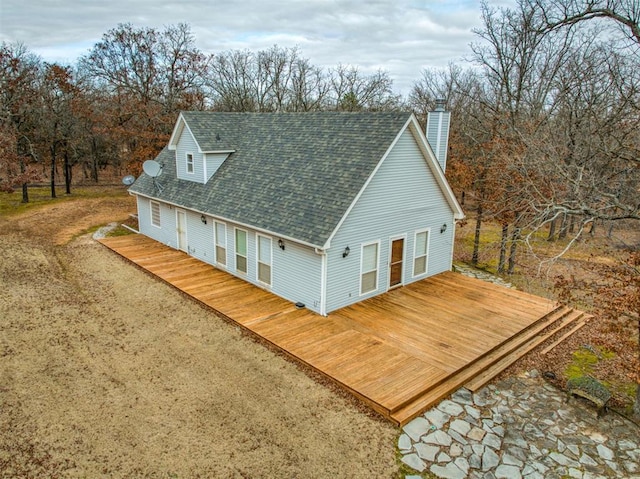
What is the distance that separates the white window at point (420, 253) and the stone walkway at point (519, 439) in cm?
603

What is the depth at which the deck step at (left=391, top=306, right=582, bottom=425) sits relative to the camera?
25.8 ft

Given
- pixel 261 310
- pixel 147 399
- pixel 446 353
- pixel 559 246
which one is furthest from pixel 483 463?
pixel 559 246

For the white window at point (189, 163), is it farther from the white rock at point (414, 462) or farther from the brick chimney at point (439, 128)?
the white rock at point (414, 462)

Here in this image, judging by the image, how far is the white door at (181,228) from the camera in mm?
17027

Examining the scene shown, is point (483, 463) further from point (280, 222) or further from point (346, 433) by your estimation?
point (280, 222)

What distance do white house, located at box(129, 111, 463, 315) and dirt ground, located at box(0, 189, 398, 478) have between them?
2.59 meters

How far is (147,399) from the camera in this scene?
26.4 ft

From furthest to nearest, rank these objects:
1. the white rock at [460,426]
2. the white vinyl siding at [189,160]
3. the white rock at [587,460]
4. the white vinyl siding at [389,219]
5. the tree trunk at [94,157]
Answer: the tree trunk at [94,157] < the white vinyl siding at [189,160] < the white vinyl siding at [389,219] < the white rock at [460,426] < the white rock at [587,460]

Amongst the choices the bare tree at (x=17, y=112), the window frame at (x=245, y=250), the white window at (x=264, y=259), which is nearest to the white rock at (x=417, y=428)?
the white window at (x=264, y=259)

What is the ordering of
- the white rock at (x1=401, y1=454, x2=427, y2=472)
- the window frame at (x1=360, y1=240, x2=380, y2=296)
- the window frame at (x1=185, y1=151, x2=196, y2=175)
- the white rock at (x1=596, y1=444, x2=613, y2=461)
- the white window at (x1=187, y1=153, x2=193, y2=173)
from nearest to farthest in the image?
the white rock at (x1=401, y1=454, x2=427, y2=472) → the white rock at (x1=596, y1=444, x2=613, y2=461) → the window frame at (x1=360, y1=240, x2=380, y2=296) → the window frame at (x1=185, y1=151, x2=196, y2=175) → the white window at (x1=187, y1=153, x2=193, y2=173)

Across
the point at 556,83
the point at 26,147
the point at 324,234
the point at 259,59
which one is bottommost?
the point at 324,234

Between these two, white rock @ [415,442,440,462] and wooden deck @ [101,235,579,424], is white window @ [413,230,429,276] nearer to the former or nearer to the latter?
wooden deck @ [101,235,579,424]

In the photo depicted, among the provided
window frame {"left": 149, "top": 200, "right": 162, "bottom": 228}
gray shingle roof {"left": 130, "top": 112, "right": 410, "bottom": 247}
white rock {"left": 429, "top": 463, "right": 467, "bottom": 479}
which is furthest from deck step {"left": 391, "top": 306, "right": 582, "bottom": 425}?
window frame {"left": 149, "top": 200, "right": 162, "bottom": 228}

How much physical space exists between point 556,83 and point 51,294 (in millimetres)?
20185
